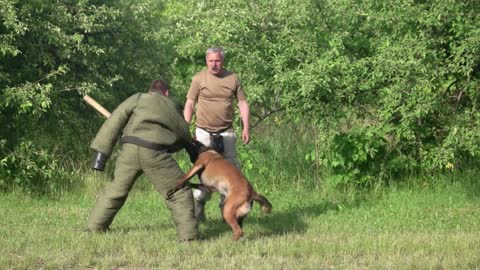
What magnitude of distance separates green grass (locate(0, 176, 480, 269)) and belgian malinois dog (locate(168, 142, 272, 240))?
0.26 meters

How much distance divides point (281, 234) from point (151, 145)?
5.58ft

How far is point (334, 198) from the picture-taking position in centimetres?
1101

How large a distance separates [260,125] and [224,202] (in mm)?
4738

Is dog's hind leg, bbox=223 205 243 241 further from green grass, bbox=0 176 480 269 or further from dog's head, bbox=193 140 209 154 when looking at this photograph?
dog's head, bbox=193 140 209 154

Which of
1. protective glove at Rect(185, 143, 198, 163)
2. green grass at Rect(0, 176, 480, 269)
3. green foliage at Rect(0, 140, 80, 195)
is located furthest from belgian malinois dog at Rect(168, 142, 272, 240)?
green foliage at Rect(0, 140, 80, 195)

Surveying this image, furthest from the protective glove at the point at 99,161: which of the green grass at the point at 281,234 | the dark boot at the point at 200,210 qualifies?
the dark boot at the point at 200,210

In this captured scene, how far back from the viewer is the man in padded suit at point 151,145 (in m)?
7.98

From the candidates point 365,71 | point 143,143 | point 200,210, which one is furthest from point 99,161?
point 365,71

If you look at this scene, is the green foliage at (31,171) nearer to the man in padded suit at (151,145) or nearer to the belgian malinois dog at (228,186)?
the man in padded suit at (151,145)

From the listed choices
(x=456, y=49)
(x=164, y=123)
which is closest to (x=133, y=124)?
(x=164, y=123)

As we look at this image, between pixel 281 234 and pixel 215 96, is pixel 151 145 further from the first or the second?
pixel 281 234

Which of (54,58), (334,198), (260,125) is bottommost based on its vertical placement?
(334,198)

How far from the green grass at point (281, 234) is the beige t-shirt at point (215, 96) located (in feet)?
3.90

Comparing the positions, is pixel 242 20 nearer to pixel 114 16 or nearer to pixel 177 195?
pixel 114 16
